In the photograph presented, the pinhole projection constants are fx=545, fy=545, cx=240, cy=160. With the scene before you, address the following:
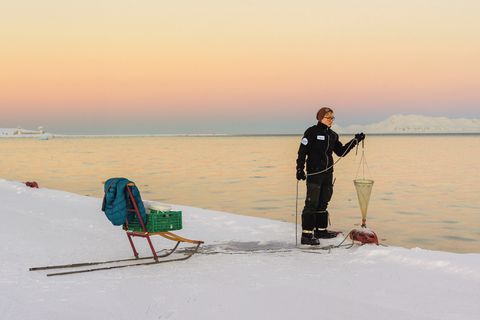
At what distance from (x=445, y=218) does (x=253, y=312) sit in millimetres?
13648

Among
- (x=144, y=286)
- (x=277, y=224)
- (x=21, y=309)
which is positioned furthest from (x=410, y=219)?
(x=21, y=309)

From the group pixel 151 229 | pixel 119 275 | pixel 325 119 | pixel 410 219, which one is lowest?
pixel 410 219

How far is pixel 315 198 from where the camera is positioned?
8547 mm

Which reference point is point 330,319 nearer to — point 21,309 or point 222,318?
point 222,318

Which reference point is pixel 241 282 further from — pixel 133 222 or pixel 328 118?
pixel 328 118

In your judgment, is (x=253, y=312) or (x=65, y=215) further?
(x=65, y=215)

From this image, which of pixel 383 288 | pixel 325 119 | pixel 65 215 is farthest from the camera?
pixel 65 215

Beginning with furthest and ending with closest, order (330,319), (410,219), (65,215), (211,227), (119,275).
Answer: (410,219) < (65,215) < (211,227) < (119,275) < (330,319)

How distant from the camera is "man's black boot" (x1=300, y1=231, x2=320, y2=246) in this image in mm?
8539

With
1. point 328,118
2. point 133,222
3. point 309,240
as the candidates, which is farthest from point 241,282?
point 328,118

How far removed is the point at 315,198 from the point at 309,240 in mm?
667

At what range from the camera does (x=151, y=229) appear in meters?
7.00

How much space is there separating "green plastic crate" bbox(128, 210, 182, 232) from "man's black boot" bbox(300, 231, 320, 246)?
7.52 feet

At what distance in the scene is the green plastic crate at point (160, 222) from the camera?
702 centimetres
